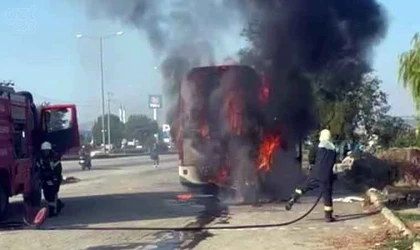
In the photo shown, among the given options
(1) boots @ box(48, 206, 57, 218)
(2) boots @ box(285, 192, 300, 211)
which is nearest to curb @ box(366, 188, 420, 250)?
(2) boots @ box(285, 192, 300, 211)

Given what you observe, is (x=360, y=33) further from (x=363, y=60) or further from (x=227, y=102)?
(x=227, y=102)

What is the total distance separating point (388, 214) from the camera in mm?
14586

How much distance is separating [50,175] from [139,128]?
72.0 m

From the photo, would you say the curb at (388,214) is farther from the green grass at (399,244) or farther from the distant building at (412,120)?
the distant building at (412,120)

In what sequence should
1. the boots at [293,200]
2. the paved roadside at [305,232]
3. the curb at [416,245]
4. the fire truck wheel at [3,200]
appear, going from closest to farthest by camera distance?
1. the curb at [416,245]
2. the paved roadside at [305,232]
3. the boots at [293,200]
4. the fire truck wheel at [3,200]

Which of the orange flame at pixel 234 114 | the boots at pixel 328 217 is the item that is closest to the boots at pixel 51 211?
the orange flame at pixel 234 114

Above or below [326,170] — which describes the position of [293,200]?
below

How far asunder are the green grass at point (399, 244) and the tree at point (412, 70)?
12.0 metres

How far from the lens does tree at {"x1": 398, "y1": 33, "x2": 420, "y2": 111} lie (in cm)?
2294

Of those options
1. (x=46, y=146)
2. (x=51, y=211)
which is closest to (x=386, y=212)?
(x=51, y=211)

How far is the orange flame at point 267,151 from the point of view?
18641mm

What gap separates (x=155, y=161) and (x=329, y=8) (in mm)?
28693

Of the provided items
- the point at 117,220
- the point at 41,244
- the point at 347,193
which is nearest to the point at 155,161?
the point at 347,193

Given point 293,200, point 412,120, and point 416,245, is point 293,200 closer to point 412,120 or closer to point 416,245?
point 416,245
